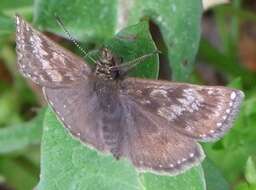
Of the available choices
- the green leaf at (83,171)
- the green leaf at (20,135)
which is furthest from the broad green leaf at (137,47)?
the green leaf at (20,135)

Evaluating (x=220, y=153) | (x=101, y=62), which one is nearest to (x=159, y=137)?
(x=101, y=62)

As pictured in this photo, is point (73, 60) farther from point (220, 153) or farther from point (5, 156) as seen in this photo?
point (5, 156)

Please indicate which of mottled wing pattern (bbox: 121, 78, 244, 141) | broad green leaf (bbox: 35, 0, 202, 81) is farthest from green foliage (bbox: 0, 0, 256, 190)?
mottled wing pattern (bbox: 121, 78, 244, 141)

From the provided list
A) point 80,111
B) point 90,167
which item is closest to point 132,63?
point 80,111

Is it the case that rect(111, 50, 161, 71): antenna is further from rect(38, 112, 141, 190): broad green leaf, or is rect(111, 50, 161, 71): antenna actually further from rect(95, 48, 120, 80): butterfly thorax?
rect(38, 112, 141, 190): broad green leaf

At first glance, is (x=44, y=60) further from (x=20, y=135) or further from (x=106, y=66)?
(x=20, y=135)
